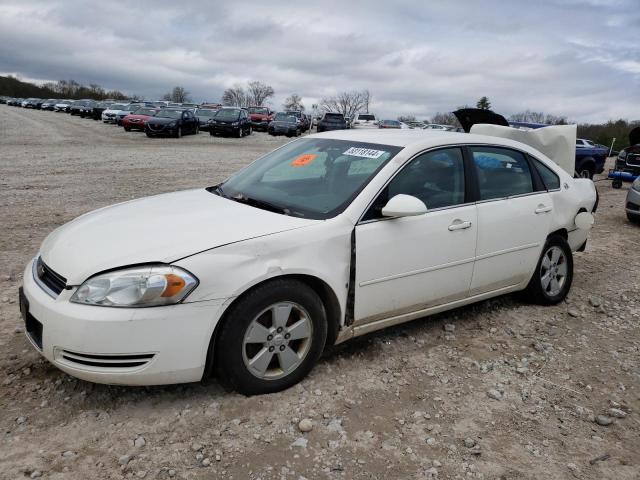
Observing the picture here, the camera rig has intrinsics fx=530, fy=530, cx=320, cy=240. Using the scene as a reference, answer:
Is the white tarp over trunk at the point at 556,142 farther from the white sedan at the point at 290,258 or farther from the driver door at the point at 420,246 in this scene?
the driver door at the point at 420,246

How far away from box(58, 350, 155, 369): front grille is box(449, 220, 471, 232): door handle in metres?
2.14

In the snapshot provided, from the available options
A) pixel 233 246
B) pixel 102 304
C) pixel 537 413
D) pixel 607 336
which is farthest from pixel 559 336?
pixel 102 304

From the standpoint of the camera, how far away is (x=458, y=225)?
12.2ft

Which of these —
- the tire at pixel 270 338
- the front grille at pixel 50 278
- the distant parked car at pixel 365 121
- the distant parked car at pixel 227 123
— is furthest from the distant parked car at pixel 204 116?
the tire at pixel 270 338

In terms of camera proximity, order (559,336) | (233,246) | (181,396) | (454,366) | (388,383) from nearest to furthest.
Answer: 1. (233,246)
2. (181,396)
3. (388,383)
4. (454,366)
5. (559,336)

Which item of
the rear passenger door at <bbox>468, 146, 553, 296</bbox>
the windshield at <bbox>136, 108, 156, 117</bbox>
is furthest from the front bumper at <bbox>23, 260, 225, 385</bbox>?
the windshield at <bbox>136, 108, 156, 117</bbox>

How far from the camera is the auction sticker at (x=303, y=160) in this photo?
3992 millimetres

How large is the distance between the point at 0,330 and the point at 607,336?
460cm

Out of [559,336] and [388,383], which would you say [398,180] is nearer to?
[388,383]

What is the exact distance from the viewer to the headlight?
2.63 metres

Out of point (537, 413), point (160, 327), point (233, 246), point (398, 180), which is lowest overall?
point (537, 413)

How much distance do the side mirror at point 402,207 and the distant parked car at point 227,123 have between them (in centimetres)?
2609

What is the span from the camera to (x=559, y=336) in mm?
4180

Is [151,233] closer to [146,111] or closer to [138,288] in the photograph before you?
[138,288]
